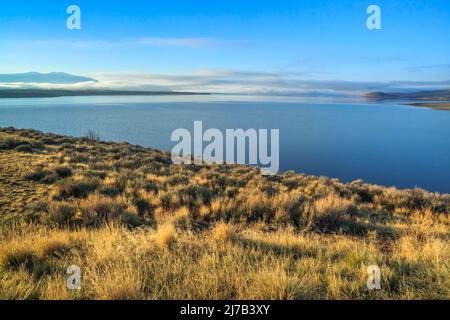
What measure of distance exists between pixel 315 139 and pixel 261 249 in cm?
5229

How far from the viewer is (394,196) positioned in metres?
12.4

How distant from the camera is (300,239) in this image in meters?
4.87

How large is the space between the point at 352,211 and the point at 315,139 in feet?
155

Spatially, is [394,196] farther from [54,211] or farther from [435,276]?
[54,211]

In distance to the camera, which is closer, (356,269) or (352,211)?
(356,269)
